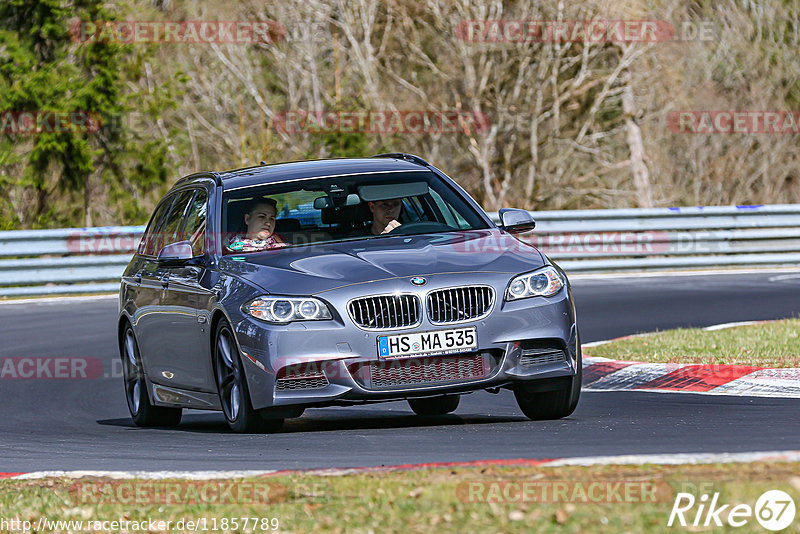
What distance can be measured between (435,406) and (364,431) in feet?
5.90

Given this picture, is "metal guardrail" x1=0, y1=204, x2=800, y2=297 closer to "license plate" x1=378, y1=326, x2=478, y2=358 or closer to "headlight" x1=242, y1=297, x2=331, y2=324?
"headlight" x1=242, y1=297, x2=331, y2=324

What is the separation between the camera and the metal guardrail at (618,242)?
20.4m

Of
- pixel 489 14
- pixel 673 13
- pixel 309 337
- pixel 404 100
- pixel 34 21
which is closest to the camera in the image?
pixel 309 337

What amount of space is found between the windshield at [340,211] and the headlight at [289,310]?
2.97ft

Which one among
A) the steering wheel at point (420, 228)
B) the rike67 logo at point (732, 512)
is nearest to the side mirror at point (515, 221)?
the steering wheel at point (420, 228)

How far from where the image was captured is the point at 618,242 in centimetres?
2217

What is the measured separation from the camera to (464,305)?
7980mm

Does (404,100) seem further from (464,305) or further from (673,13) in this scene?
(464,305)

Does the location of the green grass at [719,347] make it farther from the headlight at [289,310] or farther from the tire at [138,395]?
the headlight at [289,310]

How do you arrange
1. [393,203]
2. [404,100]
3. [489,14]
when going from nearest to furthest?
[393,203] < [489,14] < [404,100]

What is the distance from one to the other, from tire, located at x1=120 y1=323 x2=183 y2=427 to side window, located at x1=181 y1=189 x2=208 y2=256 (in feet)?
3.33

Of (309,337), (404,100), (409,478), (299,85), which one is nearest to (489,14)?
(404,100)

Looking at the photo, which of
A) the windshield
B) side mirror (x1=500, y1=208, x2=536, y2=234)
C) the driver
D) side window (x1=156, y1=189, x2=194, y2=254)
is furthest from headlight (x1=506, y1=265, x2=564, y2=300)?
side window (x1=156, y1=189, x2=194, y2=254)

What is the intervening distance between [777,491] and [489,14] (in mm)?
26368
